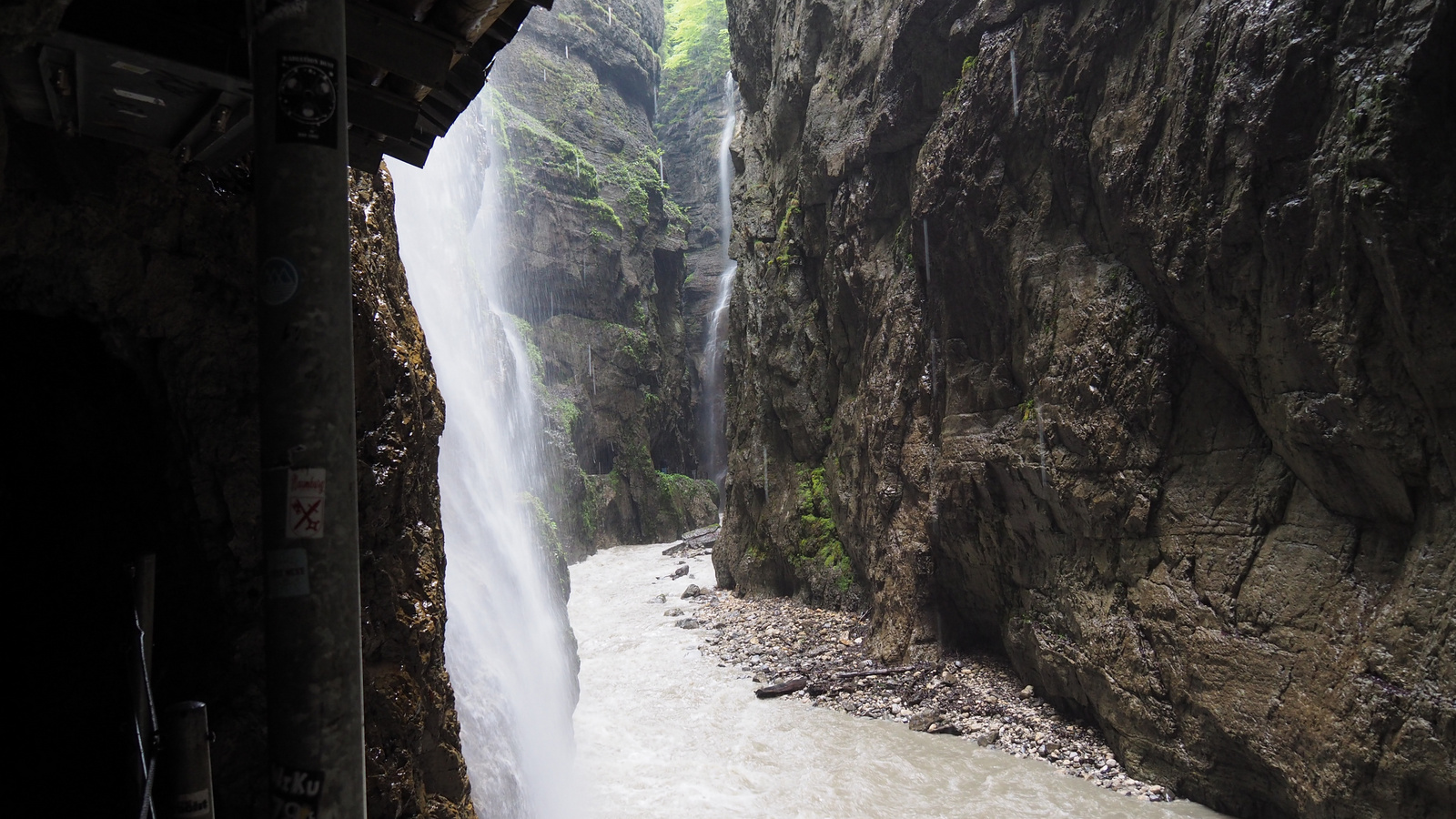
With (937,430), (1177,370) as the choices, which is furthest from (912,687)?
(1177,370)

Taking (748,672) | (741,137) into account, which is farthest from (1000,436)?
(741,137)

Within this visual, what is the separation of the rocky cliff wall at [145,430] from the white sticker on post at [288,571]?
1221 millimetres

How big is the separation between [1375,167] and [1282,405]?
2.13 meters

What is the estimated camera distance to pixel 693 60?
4938 cm

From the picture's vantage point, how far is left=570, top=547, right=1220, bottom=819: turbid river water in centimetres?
862

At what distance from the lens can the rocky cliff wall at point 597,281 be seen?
33.1m

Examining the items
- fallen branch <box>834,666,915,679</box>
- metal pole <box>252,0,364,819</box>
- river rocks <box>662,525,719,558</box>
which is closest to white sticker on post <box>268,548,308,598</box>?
metal pole <box>252,0,364,819</box>

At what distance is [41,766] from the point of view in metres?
2.75

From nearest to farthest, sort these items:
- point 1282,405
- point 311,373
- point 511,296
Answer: point 311,373 < point 1282,405 < point 511,296

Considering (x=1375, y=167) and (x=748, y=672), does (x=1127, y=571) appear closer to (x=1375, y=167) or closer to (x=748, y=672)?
(x=1375, y=167)

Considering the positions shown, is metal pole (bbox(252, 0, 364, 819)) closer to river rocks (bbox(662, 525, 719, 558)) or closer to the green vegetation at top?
river rocks (bbox(662, 525, 719, 558))

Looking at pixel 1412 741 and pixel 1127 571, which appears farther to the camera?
pixel 1127 571

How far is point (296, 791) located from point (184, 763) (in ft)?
2.78

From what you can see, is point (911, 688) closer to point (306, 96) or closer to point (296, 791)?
point (296, 791)
